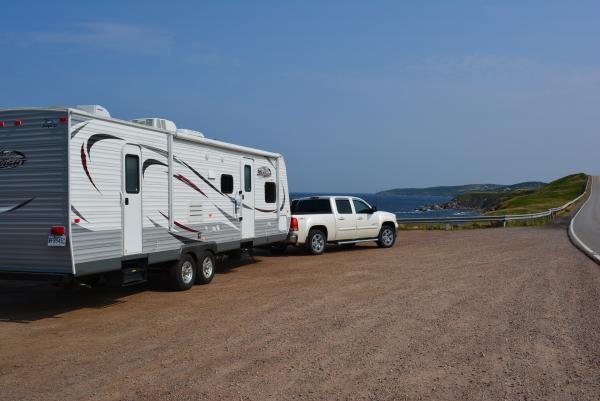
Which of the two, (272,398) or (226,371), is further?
(226,371)

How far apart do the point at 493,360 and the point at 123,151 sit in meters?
6.54

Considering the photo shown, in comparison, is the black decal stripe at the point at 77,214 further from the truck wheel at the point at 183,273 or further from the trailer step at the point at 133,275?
the truck wheel at the point at 183,273

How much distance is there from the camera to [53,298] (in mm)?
10703

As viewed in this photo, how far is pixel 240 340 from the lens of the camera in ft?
24.2

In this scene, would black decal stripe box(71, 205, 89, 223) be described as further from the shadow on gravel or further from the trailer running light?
the shadow on gravel

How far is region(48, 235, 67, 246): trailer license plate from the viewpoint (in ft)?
27.6

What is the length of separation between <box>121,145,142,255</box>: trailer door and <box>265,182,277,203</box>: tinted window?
5130mm

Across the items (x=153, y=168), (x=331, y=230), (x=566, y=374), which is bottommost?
(x=566, y=374)

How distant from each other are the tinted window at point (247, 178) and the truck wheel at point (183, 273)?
2769 mm

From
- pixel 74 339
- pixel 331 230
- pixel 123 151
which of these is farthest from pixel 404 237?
pixel 74 339

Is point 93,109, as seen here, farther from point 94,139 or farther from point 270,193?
point 270,193

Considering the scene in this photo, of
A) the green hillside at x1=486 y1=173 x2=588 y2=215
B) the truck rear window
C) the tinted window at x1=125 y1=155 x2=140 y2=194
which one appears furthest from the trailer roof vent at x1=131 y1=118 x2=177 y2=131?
the green hillside at x1=486 y1=173 x2=588 y2=215

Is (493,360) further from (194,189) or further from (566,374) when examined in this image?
(194,189)

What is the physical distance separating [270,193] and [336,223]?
3.60m
